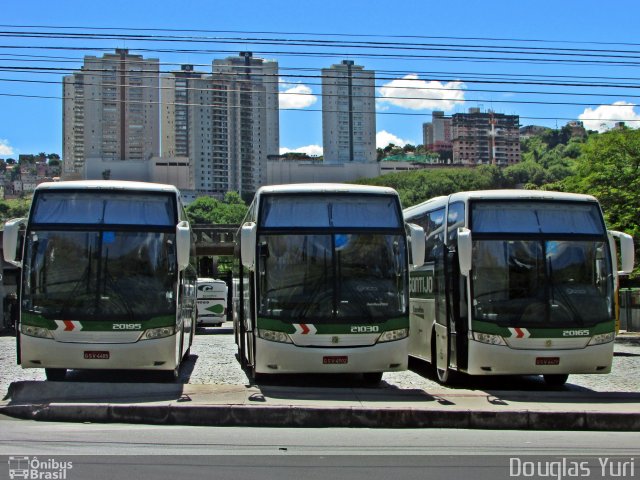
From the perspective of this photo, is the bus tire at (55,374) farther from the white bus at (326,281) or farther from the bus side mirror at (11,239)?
the white bus at (326,281)

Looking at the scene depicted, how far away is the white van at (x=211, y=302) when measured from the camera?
36938mm

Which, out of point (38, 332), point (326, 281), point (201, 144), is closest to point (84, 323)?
point (38, 332)

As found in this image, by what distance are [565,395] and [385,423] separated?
136 inches

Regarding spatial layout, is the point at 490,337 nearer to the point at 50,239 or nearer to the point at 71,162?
the point at 50,239

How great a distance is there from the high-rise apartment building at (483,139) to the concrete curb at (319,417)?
149 meters

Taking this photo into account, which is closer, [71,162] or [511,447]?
[511,447]

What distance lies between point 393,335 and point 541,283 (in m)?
2.58

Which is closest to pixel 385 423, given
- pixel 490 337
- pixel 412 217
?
pixel 490 337

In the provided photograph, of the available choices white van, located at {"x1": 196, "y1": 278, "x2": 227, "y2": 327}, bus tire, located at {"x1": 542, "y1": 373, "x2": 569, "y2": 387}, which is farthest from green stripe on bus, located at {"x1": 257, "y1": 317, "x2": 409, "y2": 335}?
white van, located at {"x1": 196, "y1": 278, "x2": 227, "y2": 327}

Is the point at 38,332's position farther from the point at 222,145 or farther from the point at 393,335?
the point at 222,145

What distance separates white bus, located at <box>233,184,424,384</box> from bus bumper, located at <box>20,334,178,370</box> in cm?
177

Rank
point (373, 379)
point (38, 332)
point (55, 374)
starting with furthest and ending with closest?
1. point (373, 379)
2. point (55, 374)
3. point (38, 332)

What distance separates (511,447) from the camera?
28.1 ft

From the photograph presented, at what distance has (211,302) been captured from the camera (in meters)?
37.3
